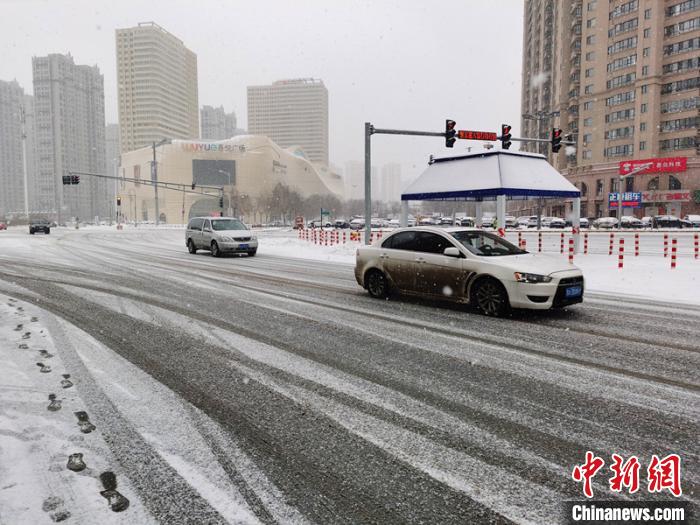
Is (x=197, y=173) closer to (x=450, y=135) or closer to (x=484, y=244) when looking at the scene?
(x=450, y=135)

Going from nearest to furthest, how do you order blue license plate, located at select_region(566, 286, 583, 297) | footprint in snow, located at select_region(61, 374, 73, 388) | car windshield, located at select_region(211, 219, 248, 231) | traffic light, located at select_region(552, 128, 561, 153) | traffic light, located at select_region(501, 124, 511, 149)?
footprint in snow, located at select_region(61, 374, 73, 388) → blue license plate, located at select_region(566, 286, 583, 297) → car windshield, located at select_region(211, 219, 248, 231) → traffic light, located at select_region(501, 124, 511, 149) → traffic light, located at select_region(552, 128, 561, 153)

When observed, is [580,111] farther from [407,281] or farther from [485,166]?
[407,281]

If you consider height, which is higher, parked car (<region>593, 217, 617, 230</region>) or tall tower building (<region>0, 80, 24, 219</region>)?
tall tower building (<region>0, 80, 24, 219</region>)

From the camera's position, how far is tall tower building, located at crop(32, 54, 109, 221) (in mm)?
141000

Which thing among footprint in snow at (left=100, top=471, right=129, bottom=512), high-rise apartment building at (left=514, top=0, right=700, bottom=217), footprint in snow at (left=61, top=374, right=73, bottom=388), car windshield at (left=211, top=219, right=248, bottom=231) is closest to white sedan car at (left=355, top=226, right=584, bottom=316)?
footprint in snow at (left=61, top=374, right=73, bottom=388)

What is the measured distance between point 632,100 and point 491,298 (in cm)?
7968

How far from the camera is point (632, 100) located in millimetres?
72625

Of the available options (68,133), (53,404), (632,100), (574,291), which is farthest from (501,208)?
(68,133)

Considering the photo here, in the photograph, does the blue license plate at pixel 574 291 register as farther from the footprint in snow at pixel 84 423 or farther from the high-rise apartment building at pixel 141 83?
the high-rise apartment building at pixel 141 83

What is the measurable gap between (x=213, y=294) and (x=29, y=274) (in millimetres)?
6772

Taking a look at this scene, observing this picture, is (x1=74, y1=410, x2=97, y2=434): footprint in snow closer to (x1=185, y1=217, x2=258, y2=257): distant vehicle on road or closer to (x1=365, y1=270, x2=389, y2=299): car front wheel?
(x1=365, y1=270, x2=389, y2=299): car front wheel

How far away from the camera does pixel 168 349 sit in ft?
19.3

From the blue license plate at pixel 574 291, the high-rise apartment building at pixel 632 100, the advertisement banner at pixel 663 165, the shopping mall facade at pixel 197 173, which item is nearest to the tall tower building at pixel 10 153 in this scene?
the shopping mall facade at pixel 197 173

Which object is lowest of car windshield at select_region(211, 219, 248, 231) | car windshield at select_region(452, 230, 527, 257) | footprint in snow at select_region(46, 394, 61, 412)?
footprint in snow at select_region(46, 394, 61, 412)
